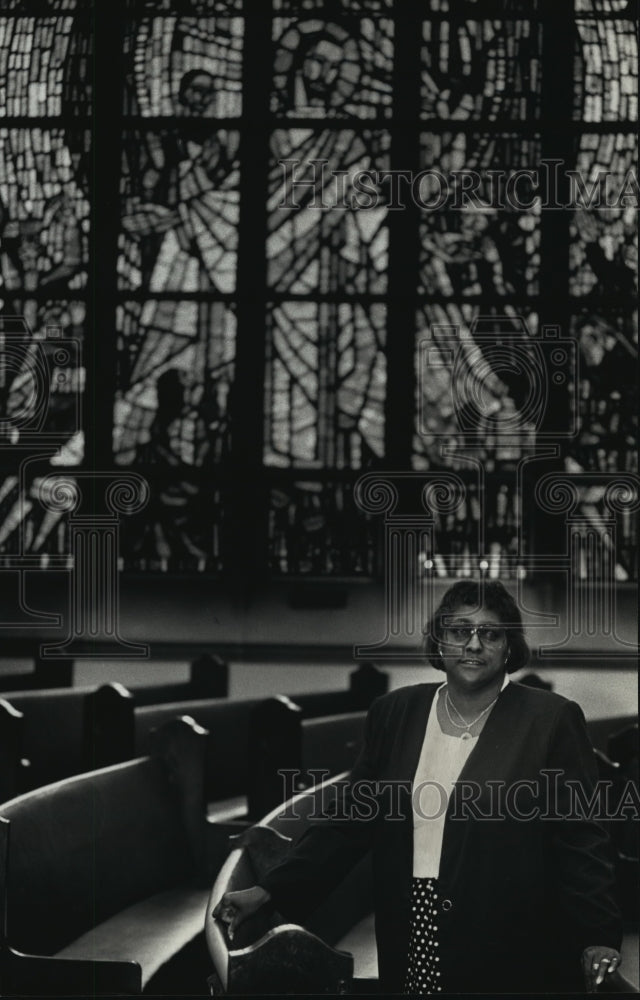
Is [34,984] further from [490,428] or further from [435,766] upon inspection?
[490,428]

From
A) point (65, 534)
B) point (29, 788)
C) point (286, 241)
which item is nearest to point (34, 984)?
point (29, 788)

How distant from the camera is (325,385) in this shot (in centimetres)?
664

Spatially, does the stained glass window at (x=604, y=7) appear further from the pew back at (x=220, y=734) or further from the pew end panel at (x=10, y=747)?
the pew end panel at (x=10, y=747)

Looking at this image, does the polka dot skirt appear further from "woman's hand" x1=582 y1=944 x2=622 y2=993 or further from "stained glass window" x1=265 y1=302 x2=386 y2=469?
"stained glass window" x1=265 y1=302 x2=386 y2=469

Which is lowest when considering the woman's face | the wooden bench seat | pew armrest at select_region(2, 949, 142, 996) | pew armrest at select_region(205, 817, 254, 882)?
the wooden bench seat

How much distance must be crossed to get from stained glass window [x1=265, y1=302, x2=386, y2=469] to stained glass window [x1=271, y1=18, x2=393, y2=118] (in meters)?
0.97

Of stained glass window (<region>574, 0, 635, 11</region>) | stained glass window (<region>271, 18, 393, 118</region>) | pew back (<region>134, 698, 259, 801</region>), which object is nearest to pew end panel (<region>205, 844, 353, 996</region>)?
pew back (<region>134, 698, 259, 801</region>)

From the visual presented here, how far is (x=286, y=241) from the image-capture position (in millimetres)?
6762

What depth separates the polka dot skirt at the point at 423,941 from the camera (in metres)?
2.37

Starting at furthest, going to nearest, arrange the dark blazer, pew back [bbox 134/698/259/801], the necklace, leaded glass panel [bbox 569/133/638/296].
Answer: leaded glass panel [bbox 569/133/638/296] → pew back [bbox 134/698/259/801] → the necklace → the dark blazer

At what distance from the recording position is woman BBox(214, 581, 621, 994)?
230 cm

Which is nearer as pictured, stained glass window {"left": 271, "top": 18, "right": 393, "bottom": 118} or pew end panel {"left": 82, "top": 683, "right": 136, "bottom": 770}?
pew end panel {"left": 82, "top": 683, "right": 136, "bottom": 770}

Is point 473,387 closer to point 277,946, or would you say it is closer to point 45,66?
point 45,66

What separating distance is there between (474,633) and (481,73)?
16.6 ft
